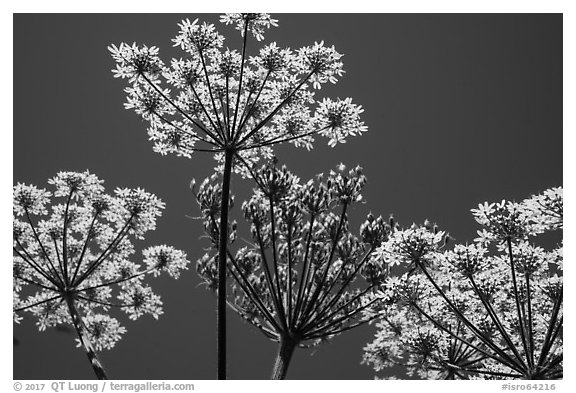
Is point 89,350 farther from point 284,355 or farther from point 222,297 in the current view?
point 284,355

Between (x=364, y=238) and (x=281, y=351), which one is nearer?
(x=281, y=351)

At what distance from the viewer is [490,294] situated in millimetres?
10570

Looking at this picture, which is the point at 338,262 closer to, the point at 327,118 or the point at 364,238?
the point at 364,238

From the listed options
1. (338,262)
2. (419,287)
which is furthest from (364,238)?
(419,287)

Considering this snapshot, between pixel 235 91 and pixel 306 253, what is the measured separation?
3910mm

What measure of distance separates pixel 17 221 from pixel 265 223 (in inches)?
241

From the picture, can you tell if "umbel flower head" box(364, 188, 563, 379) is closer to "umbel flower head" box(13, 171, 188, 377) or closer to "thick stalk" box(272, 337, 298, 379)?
"thick stalk" box(272, 337, 298, 379)

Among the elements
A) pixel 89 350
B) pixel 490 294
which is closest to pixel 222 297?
pixel 89 350

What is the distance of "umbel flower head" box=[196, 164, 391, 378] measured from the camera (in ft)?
37.0

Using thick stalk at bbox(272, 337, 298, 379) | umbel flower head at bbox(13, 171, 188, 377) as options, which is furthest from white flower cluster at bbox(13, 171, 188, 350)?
thick stalk at bbox(272, 337, 298, 379)

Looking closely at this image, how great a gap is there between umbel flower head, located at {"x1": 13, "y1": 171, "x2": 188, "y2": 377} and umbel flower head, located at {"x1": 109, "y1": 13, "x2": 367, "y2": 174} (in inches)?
106

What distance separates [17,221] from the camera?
1360 centimetres
